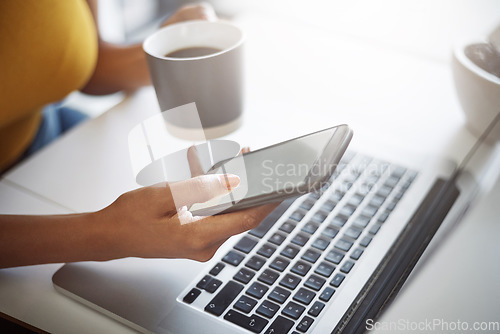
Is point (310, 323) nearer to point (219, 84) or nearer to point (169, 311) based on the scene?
point (169, 311)

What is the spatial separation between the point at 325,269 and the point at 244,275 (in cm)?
7

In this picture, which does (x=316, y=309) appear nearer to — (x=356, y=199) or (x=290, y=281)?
(x=290, y=281)

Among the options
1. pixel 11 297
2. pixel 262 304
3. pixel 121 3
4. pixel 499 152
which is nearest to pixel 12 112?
pixel 11 297

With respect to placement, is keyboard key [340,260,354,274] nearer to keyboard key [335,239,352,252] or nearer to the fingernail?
keyboard key [335,239,352,252]

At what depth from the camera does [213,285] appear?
394 millimetres

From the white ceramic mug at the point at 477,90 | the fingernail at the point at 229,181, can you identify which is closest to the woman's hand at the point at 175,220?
the fingernail at the point at 229,181

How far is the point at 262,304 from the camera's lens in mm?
383

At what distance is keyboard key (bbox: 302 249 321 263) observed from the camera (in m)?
0.42

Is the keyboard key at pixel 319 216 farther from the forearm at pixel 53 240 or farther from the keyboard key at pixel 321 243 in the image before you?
the forearm at pixel 53 240

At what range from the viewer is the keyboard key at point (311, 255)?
42 centimetres

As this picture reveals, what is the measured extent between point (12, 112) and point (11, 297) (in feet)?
0.87

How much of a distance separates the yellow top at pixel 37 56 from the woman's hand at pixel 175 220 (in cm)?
25

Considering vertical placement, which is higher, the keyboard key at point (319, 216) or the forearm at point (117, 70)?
the forearm at point (117, 70)

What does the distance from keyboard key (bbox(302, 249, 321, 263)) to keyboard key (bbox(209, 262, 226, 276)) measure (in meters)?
0.07
